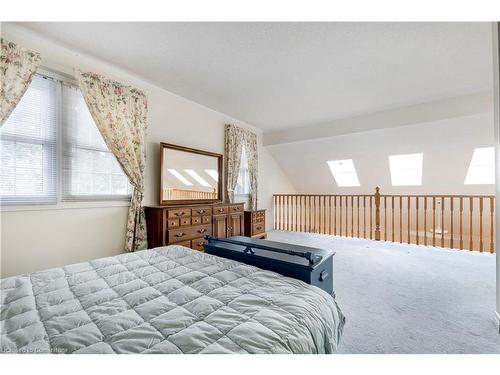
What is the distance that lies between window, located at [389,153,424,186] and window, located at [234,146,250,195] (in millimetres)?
3162

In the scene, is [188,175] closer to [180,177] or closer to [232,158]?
[180,177]

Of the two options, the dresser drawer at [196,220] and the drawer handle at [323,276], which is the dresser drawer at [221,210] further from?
the drawer handle at [323,276]

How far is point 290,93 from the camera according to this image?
10.8 feet

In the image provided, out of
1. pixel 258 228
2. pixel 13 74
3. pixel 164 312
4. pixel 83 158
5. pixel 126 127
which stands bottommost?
pixel 258 228

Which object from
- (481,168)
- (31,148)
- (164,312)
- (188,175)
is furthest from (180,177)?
(481,168)

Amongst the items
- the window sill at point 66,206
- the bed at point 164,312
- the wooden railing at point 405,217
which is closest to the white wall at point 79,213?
the window sill at point 66,206

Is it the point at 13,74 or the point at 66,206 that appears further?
the point at 66,206

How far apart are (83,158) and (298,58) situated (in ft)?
8.27

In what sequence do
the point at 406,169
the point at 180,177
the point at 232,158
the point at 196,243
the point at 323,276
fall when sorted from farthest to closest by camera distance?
the point at 406,169
the point at 232,158
the point at 180,177
the point at 196,243
the point at 323,276

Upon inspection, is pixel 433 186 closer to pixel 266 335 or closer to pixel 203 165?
pixel 203 165

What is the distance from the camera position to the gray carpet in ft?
5.00

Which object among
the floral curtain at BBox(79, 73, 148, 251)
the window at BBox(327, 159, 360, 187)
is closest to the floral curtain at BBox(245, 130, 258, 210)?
the window at BBox(327, 159, 360, 187)

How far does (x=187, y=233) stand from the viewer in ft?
9.91
